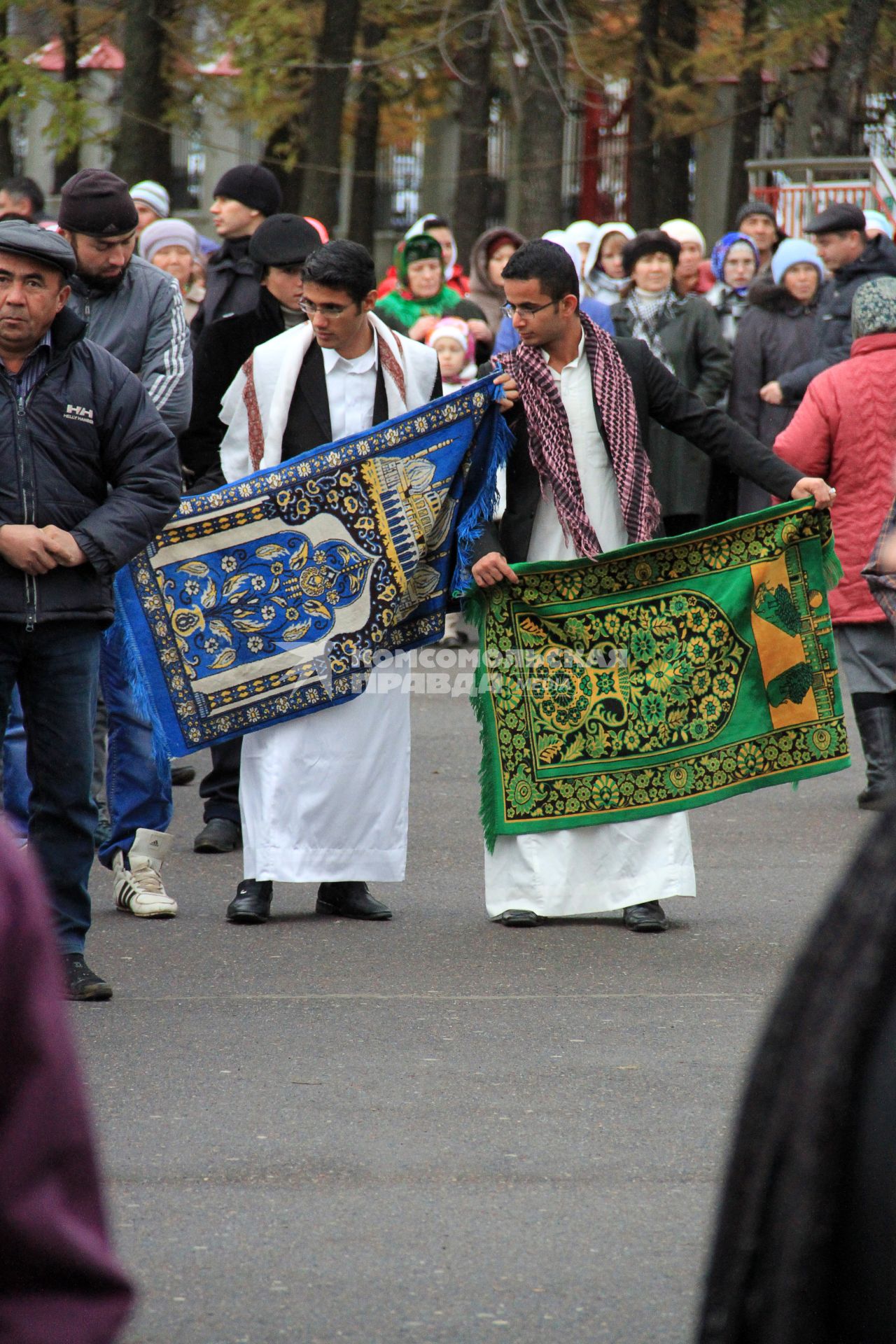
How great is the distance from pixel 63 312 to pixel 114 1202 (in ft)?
7.84

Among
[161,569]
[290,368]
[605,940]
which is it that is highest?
[290,368]

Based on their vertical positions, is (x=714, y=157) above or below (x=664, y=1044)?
above

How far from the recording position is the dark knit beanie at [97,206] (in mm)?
6570

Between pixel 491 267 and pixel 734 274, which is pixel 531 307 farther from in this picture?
pixel 491 267

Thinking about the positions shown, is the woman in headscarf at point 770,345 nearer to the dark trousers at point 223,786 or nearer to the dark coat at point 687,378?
the dark coat at point 687,378

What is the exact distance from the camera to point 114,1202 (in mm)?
4113

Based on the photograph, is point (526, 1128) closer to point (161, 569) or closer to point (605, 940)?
point (605, 940)

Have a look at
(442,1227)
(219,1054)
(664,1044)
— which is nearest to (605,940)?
(664,1044)

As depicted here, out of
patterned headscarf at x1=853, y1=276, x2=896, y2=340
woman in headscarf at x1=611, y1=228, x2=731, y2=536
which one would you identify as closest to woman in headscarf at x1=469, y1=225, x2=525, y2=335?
woman in headscarf at x1=611, y1=228, x2=731, y2=536

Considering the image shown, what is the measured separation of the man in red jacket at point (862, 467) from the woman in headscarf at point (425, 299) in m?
4.23

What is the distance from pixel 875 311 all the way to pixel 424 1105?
508cm

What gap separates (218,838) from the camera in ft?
25.6

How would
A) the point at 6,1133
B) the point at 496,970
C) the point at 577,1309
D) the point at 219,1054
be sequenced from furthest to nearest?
the point at 496,970
the point at 219,1054
the point at 577,1309
the point at 6,1133

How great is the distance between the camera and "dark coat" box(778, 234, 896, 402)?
38.0ft
